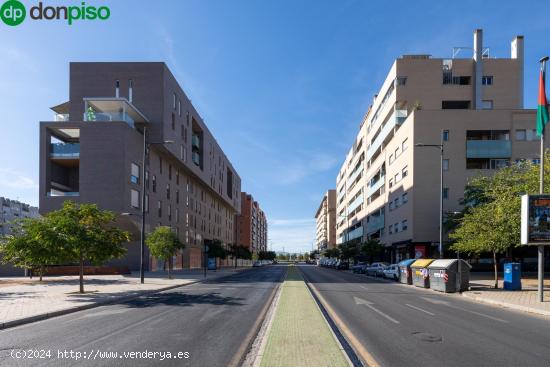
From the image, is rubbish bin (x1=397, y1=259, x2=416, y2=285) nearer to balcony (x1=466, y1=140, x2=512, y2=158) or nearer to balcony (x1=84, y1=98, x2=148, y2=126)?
balcony (x1=466, y1=140, x2=512, y2=158)

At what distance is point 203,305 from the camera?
49.3 ft

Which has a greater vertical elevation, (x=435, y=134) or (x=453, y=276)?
(x=435, y=134)

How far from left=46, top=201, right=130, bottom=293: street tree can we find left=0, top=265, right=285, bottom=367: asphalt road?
5.27 meters

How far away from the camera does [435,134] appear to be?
43438 mm

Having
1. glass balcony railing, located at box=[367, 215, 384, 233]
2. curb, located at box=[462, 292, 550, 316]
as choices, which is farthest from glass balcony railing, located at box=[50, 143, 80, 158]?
glass balcony railing, located at box=[367, 215, 384, 233]

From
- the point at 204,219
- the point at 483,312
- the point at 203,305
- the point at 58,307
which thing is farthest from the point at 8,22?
the point at 204,219

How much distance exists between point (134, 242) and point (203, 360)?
1503 inches

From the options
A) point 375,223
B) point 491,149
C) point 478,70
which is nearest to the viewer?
point 491,149

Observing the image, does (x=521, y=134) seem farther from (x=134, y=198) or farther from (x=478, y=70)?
(x=134, y=198)

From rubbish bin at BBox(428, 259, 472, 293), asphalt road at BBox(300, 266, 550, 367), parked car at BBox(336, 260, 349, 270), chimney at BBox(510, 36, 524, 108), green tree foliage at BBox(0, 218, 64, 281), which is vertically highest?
chimney at BBox(510, 36, 524, 108)

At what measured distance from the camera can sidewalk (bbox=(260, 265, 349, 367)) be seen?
21.7ft

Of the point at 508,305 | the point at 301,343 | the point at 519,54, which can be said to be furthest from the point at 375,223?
the point at 301,343

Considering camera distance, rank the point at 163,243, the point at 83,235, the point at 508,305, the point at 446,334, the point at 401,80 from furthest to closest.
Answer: the point at 401,80
the point at 163,243
the point at 83,235
the point at 508,305
the point at 446,334

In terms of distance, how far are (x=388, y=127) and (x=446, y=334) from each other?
1863 inches
